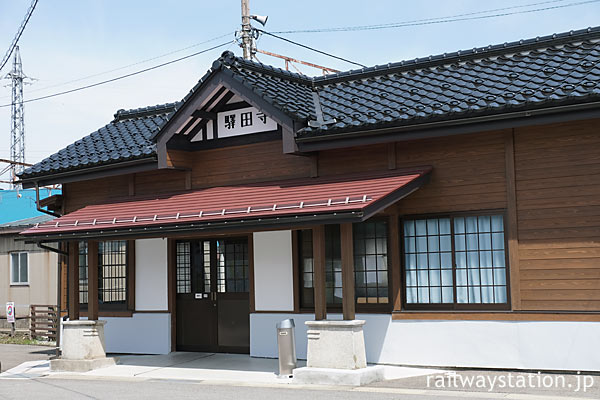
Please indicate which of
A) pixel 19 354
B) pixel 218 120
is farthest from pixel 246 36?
pixel 19 354

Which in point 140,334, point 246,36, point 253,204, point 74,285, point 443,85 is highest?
point 246,36

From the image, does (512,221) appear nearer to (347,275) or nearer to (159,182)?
(347,275)

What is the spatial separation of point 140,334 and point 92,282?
186cm

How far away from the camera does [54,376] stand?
12.9 m

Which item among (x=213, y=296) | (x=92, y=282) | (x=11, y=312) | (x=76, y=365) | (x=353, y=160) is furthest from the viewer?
(x=11, y=312)

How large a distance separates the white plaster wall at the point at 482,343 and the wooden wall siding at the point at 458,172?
191cm

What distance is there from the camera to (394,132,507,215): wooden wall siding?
1155 centimetres

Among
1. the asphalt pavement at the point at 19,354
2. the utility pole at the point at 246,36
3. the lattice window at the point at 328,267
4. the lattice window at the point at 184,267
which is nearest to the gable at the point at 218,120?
the lattice window at the point at 328,267

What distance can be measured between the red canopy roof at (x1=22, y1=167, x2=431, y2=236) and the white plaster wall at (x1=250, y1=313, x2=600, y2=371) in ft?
7.74

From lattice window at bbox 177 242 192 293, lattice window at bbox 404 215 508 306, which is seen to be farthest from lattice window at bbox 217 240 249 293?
lattice window at bbox 404 215 508 306

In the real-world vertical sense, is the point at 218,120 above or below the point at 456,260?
above

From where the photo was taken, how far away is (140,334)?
50.6 feet

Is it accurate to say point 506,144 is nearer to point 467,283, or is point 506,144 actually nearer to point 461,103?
point 461,103

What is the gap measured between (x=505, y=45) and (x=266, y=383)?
7342 millimetres
